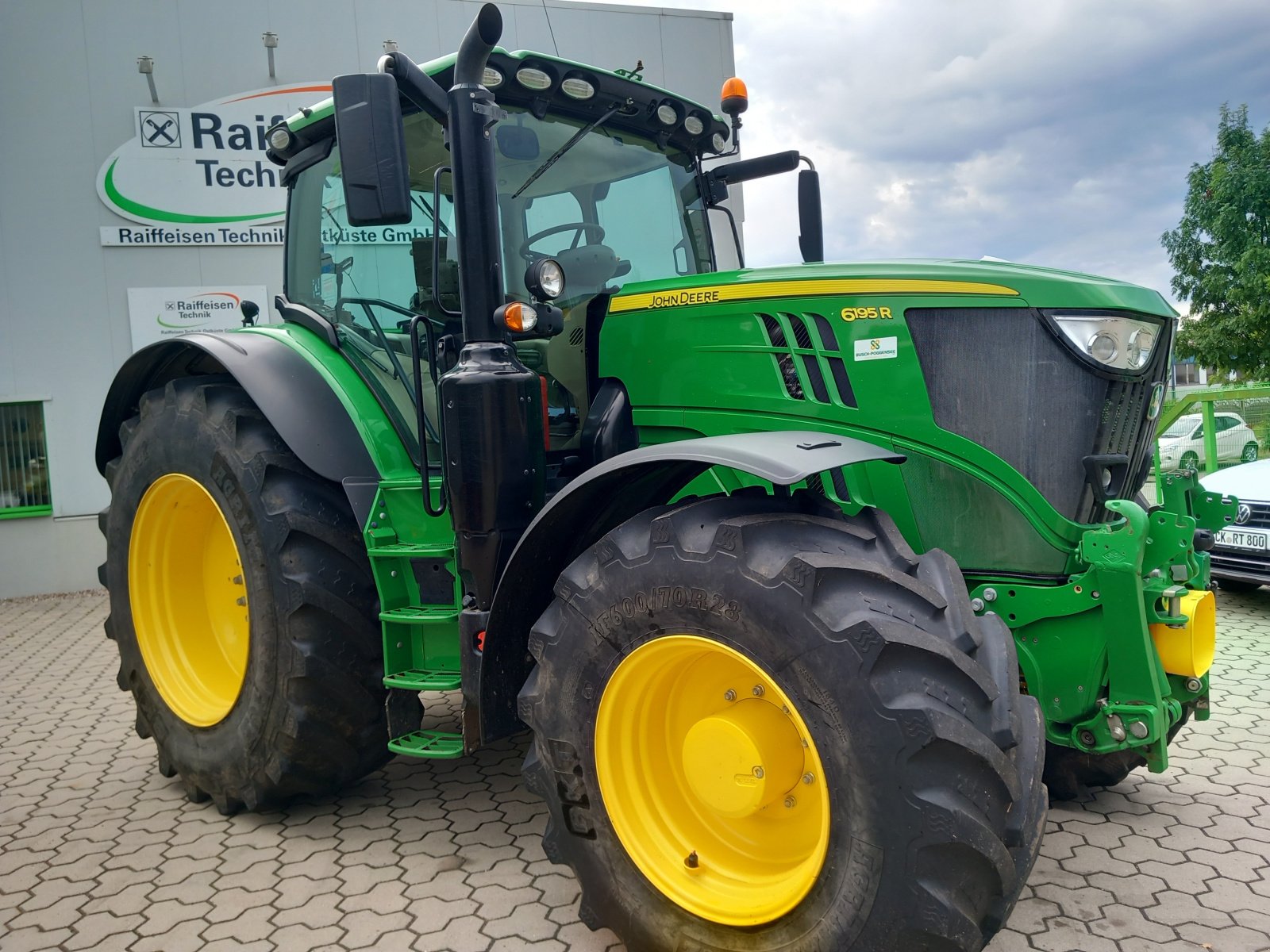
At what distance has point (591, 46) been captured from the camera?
406 inches

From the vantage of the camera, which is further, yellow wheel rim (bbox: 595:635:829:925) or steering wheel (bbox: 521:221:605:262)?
steering wheel (bbox: 521:221:605:262)

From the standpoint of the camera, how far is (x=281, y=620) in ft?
11.3

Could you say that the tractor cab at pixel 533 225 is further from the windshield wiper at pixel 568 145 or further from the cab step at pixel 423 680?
the cab step at pixel 423 680

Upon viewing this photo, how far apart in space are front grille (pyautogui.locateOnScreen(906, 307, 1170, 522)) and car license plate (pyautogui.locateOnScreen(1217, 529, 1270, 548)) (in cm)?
453

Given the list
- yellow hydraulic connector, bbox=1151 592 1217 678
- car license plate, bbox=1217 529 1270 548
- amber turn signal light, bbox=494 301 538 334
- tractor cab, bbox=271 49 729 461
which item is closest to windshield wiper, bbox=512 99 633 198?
tractor cab, bbox=271 49 729 461

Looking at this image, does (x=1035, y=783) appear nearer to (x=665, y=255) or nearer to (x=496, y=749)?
(x=665, y=255)

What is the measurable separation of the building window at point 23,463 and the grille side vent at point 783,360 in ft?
27.6

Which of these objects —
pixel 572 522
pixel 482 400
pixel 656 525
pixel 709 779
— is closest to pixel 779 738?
pixel 709 779

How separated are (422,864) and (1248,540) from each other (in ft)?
19.6

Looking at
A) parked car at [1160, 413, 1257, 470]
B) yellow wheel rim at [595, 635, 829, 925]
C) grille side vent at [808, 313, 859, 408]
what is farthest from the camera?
parked car at [1160, 413, 1257, 470]

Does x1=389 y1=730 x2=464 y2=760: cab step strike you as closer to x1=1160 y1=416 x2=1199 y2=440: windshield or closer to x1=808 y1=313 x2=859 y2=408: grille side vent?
x1=808 y1=313 x2=859 y2=408: grille side vent

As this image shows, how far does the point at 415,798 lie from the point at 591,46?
8.63 m

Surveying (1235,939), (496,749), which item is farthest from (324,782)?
(1235,939)

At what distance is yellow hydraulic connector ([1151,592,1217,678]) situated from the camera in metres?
2.70
